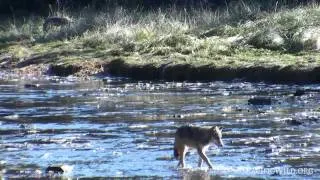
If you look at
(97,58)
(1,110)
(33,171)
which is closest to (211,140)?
(33,171)

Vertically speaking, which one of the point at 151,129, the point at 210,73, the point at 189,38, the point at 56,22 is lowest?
the point at 151,129

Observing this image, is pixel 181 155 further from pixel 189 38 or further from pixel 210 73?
pixel 189 38

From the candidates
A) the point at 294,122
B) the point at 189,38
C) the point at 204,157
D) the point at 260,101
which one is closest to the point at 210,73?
the point at 189,38

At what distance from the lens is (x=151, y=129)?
18.9 meters

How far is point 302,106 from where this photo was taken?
22062 millimetres

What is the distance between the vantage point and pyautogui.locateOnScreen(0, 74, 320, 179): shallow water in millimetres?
14258

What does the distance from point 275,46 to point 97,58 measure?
8059 mm

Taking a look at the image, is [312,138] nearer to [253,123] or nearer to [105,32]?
[253,123]

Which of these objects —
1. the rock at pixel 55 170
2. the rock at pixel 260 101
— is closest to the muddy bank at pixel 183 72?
the rock at pixel 260 101

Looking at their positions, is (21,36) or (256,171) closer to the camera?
(256,171)

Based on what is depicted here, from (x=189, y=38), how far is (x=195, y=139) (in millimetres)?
22473

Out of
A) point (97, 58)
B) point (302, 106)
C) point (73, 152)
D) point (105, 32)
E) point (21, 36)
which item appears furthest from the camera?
point (21, 36)

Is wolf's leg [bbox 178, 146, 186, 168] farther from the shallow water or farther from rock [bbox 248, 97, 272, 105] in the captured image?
rock [bbox 248, 97, 272, 105]

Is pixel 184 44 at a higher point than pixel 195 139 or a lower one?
higher
